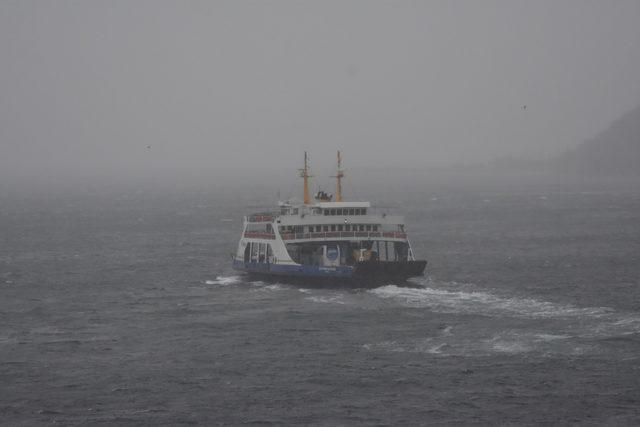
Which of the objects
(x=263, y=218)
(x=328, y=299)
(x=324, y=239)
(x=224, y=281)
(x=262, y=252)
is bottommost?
(x=328, y=299)

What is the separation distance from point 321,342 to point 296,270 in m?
20.7

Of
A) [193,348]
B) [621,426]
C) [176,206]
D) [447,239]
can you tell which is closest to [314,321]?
[193,348]

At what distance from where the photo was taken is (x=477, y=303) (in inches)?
2566

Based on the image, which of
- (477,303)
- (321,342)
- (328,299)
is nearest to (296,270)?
(328,299)

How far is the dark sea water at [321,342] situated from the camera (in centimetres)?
4303

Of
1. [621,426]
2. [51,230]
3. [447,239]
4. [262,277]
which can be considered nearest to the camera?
[621,426]

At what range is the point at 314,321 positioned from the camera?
6050 centimetres

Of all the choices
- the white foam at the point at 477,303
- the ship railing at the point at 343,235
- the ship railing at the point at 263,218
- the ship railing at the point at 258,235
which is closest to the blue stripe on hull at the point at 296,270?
the ship railing at the point at 258,235

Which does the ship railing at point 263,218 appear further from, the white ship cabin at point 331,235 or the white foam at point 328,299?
the white foam at point 328,299

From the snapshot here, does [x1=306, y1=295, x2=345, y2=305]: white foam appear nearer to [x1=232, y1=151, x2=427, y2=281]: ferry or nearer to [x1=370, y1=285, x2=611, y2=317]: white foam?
[x1=370, y1=285, x2=611, y2=317]: white foam

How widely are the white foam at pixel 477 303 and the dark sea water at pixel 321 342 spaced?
17 cm

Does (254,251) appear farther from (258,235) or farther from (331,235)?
(331,235)

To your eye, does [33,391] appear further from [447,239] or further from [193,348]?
[447,239]

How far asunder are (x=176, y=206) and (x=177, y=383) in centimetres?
14685
